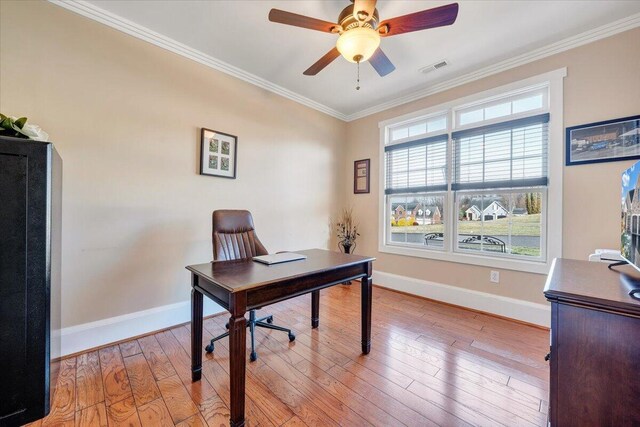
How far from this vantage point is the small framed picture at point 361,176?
4.09 meters

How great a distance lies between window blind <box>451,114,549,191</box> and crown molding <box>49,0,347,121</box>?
7.59 ft

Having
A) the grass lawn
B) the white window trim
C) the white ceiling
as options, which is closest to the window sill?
the white window trim

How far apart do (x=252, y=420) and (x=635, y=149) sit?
3465mm

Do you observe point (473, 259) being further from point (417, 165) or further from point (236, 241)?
point (236, 241)

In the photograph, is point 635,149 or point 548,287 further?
point 635,149

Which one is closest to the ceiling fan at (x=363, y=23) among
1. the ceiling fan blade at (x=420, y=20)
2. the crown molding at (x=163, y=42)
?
the ceiling fan blade at (x=420, y=20)

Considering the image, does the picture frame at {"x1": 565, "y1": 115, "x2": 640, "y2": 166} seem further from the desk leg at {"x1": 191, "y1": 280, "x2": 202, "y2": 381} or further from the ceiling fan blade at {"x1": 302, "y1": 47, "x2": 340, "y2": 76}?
the desk leg at {"x1": 191, "y1": 280, "x2": 202, "y2": 381}

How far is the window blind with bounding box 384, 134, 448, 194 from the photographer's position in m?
3.29

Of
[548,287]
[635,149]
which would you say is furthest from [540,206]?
[548,287]

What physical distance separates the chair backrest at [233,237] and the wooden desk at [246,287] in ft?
1.20

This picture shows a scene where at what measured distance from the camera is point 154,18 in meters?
2.18

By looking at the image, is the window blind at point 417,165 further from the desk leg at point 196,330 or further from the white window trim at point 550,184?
the desk leg at point 196,330

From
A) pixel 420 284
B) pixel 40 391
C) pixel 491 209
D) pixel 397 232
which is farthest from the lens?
pixel 397 232

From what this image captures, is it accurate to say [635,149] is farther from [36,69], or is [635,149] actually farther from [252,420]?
[36,69]
